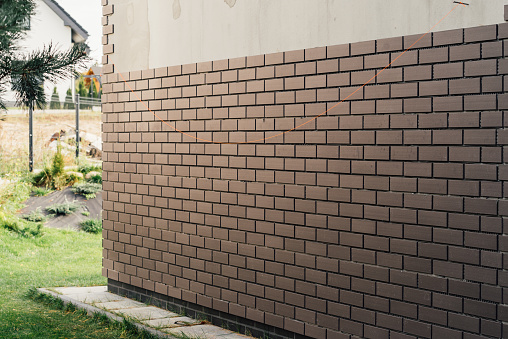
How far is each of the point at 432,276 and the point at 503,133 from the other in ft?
3.56

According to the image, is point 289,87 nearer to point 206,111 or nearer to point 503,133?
point 206,111

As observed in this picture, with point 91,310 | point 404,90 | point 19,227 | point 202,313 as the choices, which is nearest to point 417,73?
point 404,90

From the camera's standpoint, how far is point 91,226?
41.3 feet

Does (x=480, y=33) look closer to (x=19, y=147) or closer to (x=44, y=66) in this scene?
(x=44, y=66)

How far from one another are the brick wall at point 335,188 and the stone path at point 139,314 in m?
Result: 0.23

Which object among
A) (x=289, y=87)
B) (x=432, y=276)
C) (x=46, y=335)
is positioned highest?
(x=289, y=87)

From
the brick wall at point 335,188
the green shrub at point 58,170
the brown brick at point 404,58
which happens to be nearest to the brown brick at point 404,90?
the brick wall at point 335,188

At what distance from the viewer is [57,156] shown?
1452 centimetres

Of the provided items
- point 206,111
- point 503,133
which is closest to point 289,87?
point 206,111

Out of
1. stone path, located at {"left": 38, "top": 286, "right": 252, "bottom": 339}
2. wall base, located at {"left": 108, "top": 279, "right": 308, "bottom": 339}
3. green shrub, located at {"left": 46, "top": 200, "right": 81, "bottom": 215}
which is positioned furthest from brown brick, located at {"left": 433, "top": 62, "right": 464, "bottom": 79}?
green shrub, located at {"left": 46, "top": 200, "right": 81, "bottom": 215}

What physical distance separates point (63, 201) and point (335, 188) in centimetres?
1035

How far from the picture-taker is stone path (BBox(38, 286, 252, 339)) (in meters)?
5.45

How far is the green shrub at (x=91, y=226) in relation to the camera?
492 inches

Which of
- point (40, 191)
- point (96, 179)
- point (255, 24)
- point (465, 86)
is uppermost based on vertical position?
point (255, 24)
